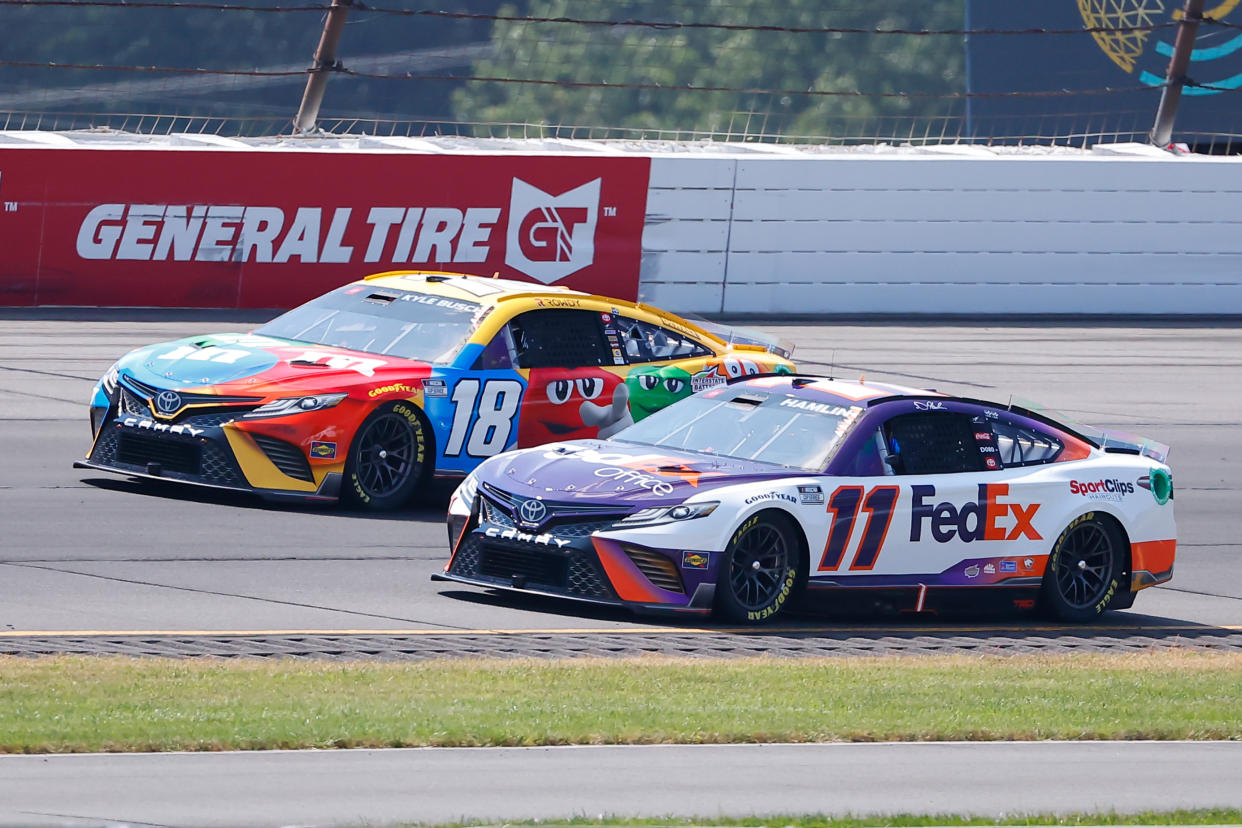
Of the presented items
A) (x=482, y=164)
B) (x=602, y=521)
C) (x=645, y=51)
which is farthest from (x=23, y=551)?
(x=645, y=51)

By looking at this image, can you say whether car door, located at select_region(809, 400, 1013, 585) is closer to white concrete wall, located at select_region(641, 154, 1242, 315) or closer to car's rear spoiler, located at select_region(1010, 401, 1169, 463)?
car's rear spoiler, located at select_region(1010, 401, 1169, 463)

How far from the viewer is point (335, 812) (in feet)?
22.0

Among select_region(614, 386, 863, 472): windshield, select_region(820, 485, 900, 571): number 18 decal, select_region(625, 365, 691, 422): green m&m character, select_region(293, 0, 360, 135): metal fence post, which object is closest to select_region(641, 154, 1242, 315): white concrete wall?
select_region(293, 0, 360, 135): metal fence post

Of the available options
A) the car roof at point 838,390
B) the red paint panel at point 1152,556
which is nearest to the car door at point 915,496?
the car roof at point 838,390

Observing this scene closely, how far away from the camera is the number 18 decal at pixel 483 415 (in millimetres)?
13844

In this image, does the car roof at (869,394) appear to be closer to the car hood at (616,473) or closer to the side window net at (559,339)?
the car hood at (616,473)

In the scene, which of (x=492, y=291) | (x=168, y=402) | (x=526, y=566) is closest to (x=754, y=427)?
(x=526, y=566)

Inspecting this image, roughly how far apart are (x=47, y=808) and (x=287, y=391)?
676 centimetres

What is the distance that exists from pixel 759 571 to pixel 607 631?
88cm

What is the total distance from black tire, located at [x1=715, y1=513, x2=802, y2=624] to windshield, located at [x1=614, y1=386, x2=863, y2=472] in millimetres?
474

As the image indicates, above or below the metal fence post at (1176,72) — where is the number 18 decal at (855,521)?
below

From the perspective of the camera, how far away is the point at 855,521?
11445 millimetres

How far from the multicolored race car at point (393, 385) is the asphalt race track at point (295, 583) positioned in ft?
1.05

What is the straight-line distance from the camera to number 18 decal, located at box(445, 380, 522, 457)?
13844 mm
